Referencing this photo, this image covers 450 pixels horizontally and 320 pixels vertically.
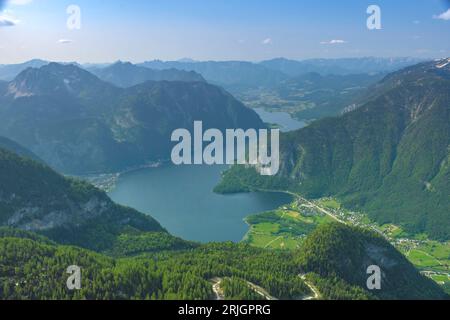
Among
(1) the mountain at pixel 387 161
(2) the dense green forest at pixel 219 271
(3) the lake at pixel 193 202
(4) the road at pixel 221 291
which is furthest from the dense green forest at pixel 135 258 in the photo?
(1) the mountain at pixel 387 161

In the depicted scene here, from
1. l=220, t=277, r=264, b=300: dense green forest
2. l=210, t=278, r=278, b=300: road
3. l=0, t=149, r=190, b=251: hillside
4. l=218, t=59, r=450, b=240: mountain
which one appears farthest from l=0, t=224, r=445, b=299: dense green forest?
l=218, t=59, r=450, b=240: mountain

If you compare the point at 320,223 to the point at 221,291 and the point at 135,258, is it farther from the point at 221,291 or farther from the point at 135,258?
the point at 221,291

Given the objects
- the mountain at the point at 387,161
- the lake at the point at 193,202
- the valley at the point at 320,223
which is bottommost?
the valley at the point at 320,223

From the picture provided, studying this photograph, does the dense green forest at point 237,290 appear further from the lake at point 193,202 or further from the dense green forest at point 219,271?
the lake at point 193,202

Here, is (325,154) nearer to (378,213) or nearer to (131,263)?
(378,213)

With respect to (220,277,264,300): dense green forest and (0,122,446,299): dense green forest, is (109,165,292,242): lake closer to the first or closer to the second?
(0,122,446,299): dense green forest
